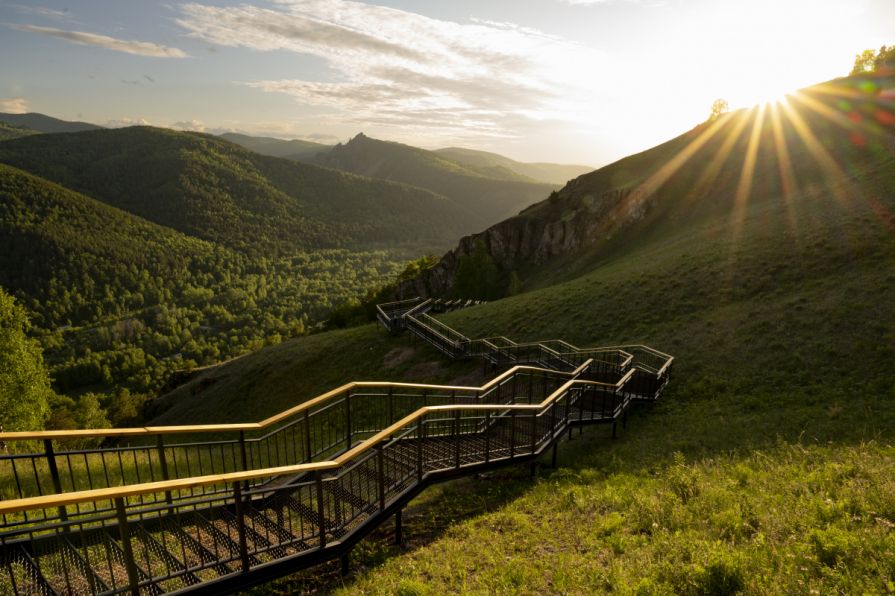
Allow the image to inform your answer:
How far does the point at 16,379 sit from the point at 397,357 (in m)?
21.5

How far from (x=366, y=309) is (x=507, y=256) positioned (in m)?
21.0

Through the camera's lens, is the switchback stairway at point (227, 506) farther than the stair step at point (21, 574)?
Yes

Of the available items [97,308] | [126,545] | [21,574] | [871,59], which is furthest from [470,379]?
[97,308]

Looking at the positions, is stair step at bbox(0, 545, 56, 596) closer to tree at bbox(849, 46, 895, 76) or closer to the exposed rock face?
the exposed rock face

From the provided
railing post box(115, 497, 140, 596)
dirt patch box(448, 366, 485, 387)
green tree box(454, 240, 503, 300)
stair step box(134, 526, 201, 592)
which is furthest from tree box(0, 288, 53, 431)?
green tree box(454, 240, 503, 300)

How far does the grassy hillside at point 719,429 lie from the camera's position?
591 cm

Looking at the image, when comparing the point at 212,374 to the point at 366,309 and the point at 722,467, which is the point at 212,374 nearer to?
the point at 366,309

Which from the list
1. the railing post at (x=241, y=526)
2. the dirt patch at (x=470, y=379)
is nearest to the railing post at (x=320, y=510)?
the railing post at (x=241, y=526)

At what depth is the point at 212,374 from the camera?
37.4 meters

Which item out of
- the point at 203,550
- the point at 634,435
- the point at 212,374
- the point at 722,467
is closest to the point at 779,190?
the point at 634,435

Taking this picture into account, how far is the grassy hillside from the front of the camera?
5.91 m

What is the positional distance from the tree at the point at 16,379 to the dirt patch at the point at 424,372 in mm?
21818

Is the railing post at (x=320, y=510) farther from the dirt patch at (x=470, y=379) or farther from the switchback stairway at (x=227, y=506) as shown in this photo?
the dirt patch at (x=470, y=379)

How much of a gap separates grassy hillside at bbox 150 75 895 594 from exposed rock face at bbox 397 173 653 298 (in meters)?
12.7
